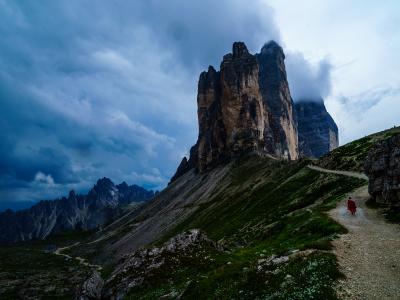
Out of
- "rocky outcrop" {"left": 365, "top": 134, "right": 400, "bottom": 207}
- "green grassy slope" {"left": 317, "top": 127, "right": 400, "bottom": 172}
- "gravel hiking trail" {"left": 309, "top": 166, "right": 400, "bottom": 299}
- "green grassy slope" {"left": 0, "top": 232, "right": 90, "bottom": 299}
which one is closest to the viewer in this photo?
"gravel hiking trail" {"left": 309, "top": 166, "right": 400, "bottom": 299}

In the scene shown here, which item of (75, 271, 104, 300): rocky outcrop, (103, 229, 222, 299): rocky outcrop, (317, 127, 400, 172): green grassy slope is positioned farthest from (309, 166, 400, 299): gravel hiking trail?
(317, 127, 400, 172): green grassy slope

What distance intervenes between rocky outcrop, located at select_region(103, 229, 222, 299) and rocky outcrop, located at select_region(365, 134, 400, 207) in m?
20.4

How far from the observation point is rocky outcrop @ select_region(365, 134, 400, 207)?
142 ft

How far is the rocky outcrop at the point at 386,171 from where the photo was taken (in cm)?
4338

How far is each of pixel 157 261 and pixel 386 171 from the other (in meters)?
28.6

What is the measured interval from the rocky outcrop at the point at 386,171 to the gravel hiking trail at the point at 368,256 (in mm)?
2943

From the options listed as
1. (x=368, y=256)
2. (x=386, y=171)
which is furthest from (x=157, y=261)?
(x=386, y=171)

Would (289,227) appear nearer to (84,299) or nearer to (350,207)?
(350,207)

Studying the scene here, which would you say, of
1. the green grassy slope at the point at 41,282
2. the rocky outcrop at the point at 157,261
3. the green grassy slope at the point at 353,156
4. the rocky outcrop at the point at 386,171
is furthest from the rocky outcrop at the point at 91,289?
the green grassy slope at the point at 353,156

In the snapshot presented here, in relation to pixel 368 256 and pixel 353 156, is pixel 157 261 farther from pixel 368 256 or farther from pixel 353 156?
pixel 353 156

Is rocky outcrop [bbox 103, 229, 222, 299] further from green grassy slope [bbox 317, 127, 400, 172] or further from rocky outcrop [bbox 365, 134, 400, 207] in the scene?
green grassy slope [bbox 317, 127, 400, 172]

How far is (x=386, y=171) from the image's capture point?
151 ft

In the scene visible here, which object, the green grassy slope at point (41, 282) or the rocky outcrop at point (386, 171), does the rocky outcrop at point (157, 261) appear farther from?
the green grassy slope at point (41, 282)

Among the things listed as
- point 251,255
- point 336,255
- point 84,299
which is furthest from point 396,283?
point 84,299
